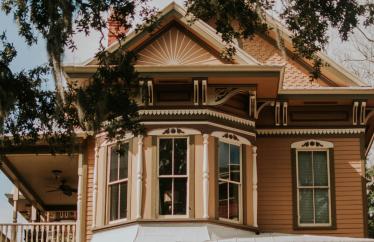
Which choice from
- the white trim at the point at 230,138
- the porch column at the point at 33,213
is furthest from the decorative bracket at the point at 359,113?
the porch column at the point at 33,213

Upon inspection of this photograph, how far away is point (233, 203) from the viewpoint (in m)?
18.2

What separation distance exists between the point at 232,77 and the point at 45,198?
40.0 ft

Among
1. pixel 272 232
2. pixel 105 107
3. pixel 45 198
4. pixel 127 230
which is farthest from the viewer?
pixel 45 198

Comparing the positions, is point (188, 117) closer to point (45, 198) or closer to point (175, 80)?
point (175, 80)

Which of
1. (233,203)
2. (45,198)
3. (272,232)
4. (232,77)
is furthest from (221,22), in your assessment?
(45,198)

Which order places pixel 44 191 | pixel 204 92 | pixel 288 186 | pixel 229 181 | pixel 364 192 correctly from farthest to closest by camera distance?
1. pixel 44 191
2. pixel 288 186
3. pixel 364 192
4. pixel 229 181
5. pixel 204 92

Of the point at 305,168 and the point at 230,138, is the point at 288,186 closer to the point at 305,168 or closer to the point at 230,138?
the point at 305,168

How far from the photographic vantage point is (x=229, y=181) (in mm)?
18203

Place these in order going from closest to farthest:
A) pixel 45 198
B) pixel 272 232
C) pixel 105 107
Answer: pixel 105 107 → pixel 272 232 → pixel 45 198

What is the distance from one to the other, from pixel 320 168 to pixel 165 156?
412 cm

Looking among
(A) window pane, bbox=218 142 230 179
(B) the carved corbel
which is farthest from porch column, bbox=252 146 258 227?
(B) the carved corbel

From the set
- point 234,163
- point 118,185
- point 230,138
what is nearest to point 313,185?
point 234,163

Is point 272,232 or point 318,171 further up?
point 318,171

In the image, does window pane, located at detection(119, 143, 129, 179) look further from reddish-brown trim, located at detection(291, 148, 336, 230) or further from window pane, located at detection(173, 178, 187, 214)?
reddish-brown trim, located at detection(291, 148, 336, 230)
